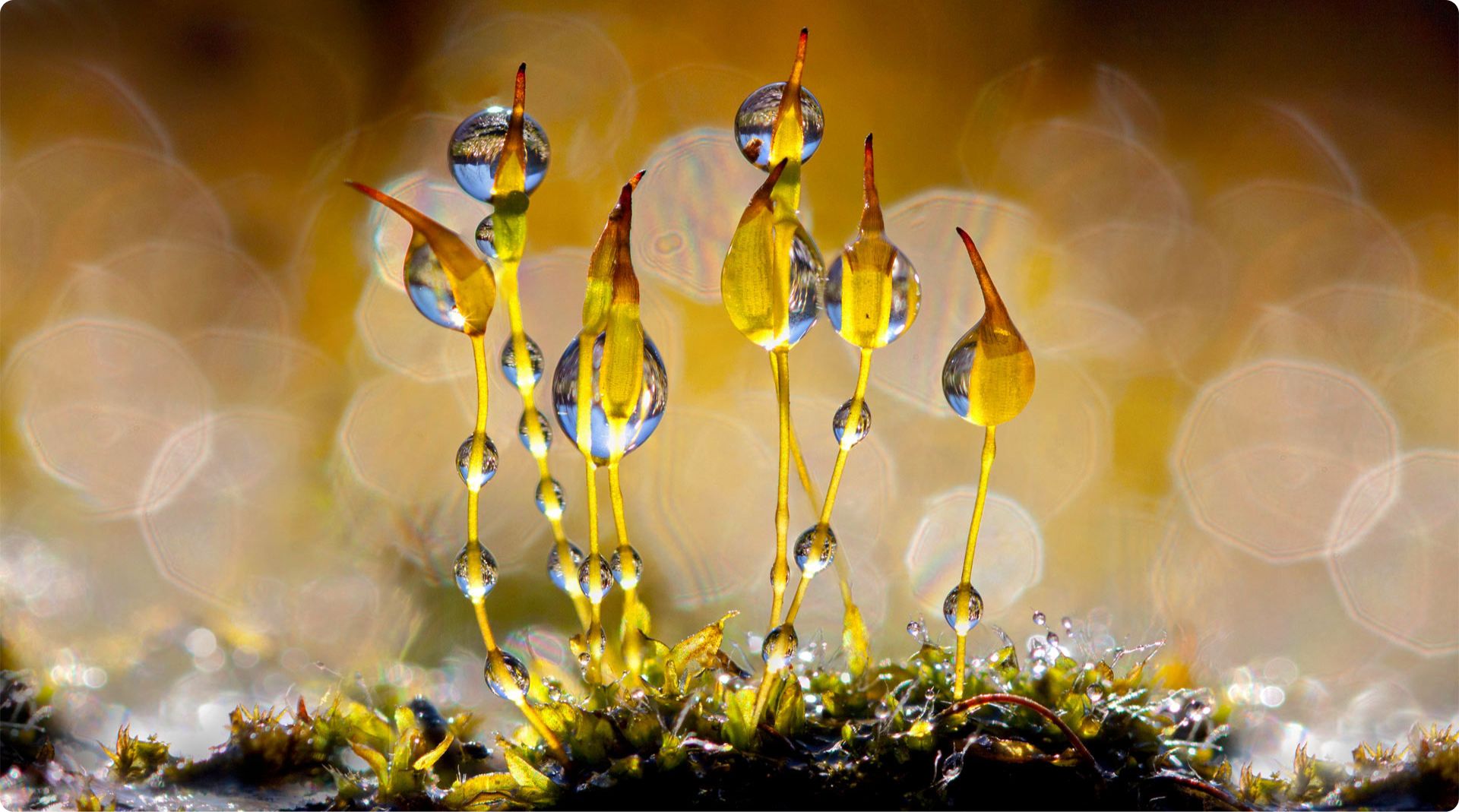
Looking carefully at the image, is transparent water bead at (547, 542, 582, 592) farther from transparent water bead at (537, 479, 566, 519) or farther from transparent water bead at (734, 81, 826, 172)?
transparent water bead at (734, 81, 826, 172)

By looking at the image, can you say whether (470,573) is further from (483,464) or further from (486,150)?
(486,150)

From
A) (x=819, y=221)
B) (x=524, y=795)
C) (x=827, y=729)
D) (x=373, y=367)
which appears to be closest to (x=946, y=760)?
(x=827, y=729)

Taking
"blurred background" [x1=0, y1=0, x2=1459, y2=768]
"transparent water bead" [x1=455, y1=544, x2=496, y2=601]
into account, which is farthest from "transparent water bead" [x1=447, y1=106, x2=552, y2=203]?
"blurred background" [x1=0, y1=0, x2=1459, y2=768]

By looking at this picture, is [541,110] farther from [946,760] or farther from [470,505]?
[946,760]

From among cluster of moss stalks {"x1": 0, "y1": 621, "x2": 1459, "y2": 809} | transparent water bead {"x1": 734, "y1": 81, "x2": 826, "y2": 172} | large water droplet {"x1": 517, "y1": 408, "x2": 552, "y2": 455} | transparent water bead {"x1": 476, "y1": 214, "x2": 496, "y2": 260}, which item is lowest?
cluster of moss stalks {"x1": 0, "y1": 621, "x2": 1459, "y2": 809}

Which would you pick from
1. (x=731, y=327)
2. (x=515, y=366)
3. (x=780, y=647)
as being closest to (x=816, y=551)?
(x=780, y=647)
